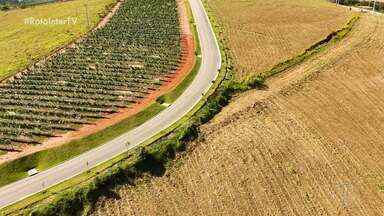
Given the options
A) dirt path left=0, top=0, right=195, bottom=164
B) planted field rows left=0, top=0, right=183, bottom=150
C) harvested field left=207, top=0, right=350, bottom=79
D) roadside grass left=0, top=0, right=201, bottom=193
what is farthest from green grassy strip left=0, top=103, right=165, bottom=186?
harvested field left=207, top=0, right=350, bottom=79

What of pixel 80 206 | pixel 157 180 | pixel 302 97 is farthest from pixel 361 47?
pixel 80 206

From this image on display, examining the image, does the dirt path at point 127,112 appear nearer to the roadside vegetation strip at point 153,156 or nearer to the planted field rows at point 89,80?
the planted field rows at point 89,80

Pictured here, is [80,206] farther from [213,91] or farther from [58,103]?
[213,91]

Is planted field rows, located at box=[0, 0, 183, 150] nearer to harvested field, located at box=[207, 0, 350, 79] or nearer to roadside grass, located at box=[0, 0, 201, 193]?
roadside grass, located at box=[0, 0, 201, 193]

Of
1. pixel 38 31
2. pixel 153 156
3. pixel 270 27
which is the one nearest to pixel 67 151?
pixel 153 156

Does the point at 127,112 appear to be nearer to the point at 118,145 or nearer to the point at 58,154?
the point at 118,145
